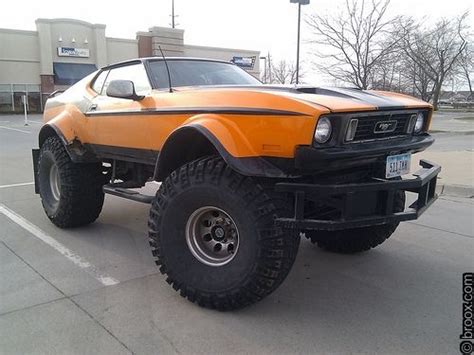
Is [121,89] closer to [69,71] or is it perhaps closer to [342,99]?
[342,99]

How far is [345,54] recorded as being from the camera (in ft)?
62.7

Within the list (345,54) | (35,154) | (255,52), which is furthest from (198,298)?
(255,52)

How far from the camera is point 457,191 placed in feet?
24.9

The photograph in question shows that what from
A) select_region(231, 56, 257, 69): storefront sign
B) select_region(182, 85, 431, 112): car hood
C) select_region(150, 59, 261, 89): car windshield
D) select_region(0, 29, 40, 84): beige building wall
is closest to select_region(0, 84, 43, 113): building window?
select_region(0, 29, 40, 84): beige building wall

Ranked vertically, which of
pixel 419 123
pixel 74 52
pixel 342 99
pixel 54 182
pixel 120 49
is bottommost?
pixel 54 182

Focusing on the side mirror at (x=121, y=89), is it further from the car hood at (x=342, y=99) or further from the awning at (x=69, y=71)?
the awning at (x=69, y=71)

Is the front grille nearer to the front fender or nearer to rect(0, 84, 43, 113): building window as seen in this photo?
the front fender

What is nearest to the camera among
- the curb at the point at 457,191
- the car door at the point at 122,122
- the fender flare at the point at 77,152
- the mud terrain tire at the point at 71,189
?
the car door at the point at 122,122

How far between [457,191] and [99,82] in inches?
A: 224

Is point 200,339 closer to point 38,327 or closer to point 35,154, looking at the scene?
point 38,327

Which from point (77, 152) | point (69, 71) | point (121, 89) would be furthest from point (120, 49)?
point (121, 89)

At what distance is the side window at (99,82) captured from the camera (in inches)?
200

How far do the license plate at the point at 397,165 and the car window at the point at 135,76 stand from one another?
2144mm

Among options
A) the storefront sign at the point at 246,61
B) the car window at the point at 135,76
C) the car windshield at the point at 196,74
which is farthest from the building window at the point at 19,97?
the car windshield at the point at 196,74
